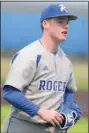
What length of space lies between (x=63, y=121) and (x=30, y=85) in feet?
0.76

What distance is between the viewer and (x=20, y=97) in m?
2.10

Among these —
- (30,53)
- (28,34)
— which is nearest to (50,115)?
(30,53)

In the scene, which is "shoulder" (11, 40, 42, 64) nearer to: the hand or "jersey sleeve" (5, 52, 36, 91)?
"jersey sleeve" (5, 52, 36, 91)

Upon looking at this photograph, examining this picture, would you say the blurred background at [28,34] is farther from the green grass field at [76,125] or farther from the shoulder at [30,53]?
the shoulder at [30,53]

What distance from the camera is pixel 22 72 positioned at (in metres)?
2.12

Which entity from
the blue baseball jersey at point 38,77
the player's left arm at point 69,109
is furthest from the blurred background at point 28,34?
the blue baseball jersey at point 38,77

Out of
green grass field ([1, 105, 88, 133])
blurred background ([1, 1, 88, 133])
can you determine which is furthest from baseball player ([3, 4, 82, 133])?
green grass field ([1, 105, 88, 133])

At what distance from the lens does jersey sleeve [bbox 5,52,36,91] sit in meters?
2.12

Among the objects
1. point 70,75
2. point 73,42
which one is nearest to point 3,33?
point 73,42

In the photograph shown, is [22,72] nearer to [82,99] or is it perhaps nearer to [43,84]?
[43,84]

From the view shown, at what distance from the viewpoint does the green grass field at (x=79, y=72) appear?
16.0 ft

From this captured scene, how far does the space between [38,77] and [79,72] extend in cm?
289

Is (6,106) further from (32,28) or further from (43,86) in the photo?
(43,86)

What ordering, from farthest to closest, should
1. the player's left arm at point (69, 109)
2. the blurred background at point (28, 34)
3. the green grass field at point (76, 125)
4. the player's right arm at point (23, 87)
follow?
the green grass field at point (76, 125), the blurred background at point (28, 34), the player's left arm at point (69, 109), the player's right arm at point (23, 87)
